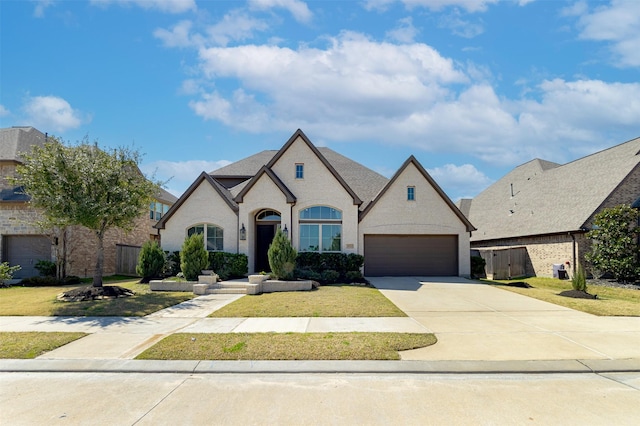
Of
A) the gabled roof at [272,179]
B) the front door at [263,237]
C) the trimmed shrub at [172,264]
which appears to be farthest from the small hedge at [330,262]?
the trimmed shrub at [172,264]

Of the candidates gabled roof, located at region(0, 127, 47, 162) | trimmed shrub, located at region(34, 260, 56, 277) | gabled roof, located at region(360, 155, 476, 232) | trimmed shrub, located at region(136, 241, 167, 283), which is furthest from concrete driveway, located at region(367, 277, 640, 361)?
gabled roof, located at region(0, 127, 47, 162)

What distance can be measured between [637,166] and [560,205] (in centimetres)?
409

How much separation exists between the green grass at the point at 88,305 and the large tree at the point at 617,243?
1923cm

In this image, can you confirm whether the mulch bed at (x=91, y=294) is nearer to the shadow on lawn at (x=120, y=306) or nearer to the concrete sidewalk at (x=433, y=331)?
the shadow on lawn at (x=120, y=306)

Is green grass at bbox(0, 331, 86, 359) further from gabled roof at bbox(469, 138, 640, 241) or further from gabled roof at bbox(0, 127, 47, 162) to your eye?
gabled roof at bbox(469, 138, 640, 241)

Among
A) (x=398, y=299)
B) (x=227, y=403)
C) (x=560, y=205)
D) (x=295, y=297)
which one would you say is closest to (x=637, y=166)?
(x=560, y=205)

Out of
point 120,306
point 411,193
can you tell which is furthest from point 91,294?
point 411,193

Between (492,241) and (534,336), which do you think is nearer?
(534,336)

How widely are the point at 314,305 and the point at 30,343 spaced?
23.2ft

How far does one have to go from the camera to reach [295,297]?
14344 mm

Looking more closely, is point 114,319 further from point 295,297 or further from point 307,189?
point 307,189

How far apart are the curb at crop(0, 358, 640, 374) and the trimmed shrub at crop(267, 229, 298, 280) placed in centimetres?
992

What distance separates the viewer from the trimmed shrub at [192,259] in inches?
690

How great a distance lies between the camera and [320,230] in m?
21.1
